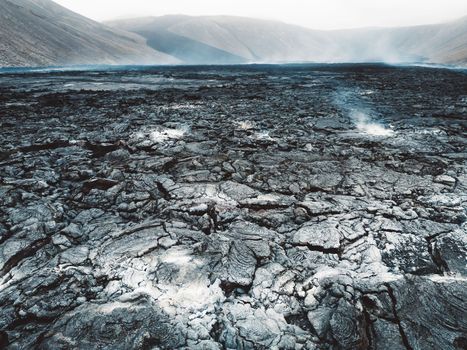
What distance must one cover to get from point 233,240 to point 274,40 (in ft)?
384

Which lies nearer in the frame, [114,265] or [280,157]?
[114,265]

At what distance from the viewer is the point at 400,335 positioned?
1805mm

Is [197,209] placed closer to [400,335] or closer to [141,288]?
[141,288]

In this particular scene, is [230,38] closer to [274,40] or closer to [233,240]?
[274,40]

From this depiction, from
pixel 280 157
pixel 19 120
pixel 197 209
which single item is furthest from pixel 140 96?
pixel 197 209

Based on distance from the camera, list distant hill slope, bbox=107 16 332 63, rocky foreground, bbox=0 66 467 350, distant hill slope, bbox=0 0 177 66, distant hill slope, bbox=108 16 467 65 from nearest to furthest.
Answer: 1. rocky foreground, bbox=0 66 467 350
2. distant hill slope, bbox=0 0 177 66
3. distant hill slope, bbox=108 16 467 65
4. distant hill slope, bbox=107 16 332 63

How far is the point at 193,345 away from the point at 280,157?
3295 mm

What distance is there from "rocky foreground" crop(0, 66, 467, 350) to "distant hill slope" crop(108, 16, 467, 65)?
3157 inches

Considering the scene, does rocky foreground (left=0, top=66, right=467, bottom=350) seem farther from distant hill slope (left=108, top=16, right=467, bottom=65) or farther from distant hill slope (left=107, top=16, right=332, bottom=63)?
distant hill slope (left=107, top=16, right=332, bottom=63)

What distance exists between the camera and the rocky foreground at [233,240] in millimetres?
1858

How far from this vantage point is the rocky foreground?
186 cm

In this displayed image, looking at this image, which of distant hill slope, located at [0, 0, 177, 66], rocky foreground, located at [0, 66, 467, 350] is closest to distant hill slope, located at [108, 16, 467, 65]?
distant hill slope, located at [0, 0, 177, 66]

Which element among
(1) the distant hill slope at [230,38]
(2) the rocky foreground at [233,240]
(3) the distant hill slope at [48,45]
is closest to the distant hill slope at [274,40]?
(1) the distant hill slope at [230,38]

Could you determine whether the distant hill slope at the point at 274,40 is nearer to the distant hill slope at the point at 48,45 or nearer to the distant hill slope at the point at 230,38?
the distant hill slope at the point at 230,38
